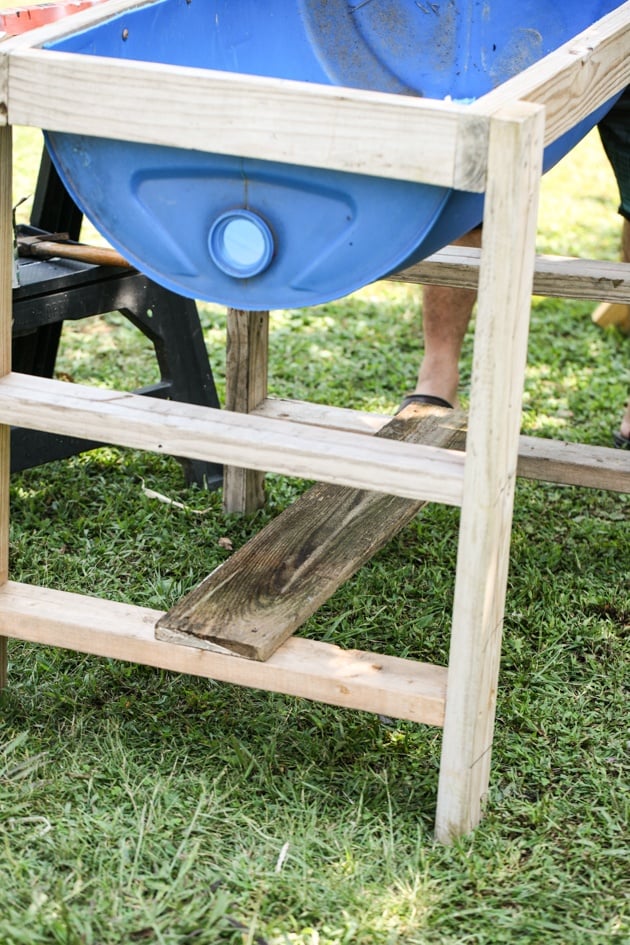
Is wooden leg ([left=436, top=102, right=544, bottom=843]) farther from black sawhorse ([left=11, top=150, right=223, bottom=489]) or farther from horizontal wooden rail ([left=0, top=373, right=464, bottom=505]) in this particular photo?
black sawhorse ([left=11, top=150, right=223, bottom=489])

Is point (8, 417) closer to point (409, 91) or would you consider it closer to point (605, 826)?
point (605, 826)

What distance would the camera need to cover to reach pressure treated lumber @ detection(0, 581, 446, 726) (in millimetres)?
1826

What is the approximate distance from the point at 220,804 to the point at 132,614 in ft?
1.06

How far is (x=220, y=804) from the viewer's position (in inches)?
75.0

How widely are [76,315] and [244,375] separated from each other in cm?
39

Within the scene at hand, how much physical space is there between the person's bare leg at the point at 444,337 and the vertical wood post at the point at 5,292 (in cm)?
139

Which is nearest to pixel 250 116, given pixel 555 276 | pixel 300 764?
pixel 300 764

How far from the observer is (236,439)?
1.79 meters

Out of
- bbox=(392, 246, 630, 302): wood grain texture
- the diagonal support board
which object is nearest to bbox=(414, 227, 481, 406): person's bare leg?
bbox=(392, 246, 630, 302): wood grain texture

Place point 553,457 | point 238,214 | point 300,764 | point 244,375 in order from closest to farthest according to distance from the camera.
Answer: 1. point 238,214
2. point 300,764
3. point 553,457
4. point 244,375

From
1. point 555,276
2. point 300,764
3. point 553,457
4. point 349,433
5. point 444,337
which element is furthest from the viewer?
point 444,337

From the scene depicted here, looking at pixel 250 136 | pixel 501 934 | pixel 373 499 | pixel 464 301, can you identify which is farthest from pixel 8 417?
pixel 464 301

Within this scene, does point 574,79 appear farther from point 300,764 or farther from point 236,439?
point 300,764

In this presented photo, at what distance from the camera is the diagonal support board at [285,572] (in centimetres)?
188
